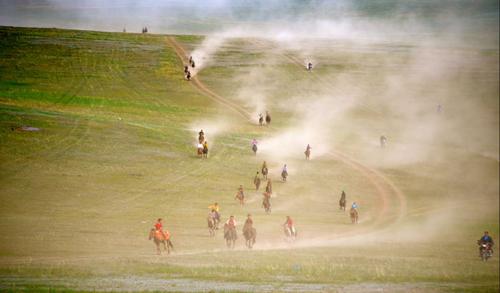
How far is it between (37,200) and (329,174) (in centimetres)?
2596

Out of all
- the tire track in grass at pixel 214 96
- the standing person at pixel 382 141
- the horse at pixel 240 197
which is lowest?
the horse at pixel 240 197

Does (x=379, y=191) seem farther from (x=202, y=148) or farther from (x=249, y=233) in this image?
(x=249, y=233)

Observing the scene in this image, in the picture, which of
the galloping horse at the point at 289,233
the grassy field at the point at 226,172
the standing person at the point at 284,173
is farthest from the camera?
the standing person at the point at 284,173

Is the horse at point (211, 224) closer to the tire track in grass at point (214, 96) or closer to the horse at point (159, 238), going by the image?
the horse at point (159, 238)

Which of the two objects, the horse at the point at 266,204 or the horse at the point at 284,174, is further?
the horse at the point at 284,174

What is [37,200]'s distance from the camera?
42.9m

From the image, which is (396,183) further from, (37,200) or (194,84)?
(194,84)

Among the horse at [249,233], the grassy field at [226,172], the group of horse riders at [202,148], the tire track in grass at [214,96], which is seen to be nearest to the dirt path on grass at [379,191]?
the tire track in grass at [214,96]

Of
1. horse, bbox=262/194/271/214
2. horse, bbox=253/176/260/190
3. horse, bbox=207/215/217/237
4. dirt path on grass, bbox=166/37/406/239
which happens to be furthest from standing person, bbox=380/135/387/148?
horse, bbox=207/215/217/237

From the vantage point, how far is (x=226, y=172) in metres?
56.7

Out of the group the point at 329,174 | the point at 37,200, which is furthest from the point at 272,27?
the point at 37,200

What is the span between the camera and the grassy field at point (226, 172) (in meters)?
30.4

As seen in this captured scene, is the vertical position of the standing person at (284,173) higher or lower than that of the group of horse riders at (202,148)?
lower

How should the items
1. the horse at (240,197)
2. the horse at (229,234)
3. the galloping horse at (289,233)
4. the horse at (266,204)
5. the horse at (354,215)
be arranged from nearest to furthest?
the horse at (229,234) → the galloping horse at (289,233) → the horse at (354,215) → the horse at (266,204) → the horse at (240,197)
